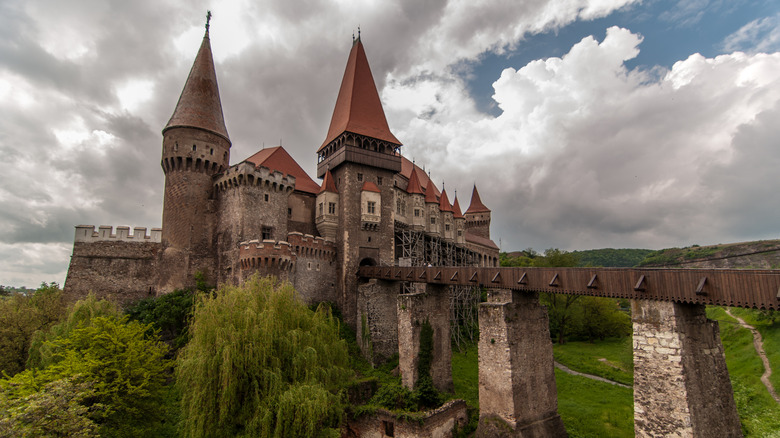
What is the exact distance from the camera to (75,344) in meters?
15.2

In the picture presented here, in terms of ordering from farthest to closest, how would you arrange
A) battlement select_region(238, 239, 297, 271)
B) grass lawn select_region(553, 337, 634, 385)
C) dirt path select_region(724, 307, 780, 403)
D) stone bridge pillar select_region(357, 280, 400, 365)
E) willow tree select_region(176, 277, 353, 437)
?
grass lawn select_region(553, 337, 634, 385), stone bridge pillar select_region(357, 280, 400, 365), battlement select_region(238, 239, 297, 271), dirt path select_region(724, 307, 780, 403), willow tree select_region(176, 277, 353, 437)

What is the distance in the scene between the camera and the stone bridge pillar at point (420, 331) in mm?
20828

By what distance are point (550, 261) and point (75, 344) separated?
4633 cm

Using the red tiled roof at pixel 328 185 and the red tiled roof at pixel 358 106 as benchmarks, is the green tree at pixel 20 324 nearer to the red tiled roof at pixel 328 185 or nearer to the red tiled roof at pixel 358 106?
the red tiled roof at pixel 328 185

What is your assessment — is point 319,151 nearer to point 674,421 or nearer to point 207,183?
point 207,183

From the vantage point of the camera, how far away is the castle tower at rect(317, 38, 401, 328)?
3030cm

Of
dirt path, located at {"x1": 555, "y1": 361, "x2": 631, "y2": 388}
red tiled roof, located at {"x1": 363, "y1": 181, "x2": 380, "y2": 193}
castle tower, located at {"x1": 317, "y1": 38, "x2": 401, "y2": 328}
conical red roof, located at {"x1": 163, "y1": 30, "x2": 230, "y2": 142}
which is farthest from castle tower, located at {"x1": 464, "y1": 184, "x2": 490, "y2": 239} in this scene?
conical red roof, located at {"x1": 163, "y1": 30, "x2": 230, "y2": 142}

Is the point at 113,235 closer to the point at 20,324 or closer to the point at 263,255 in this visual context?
the point at 20,324

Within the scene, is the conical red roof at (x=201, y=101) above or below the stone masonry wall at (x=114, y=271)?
above

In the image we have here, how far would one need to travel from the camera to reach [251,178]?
27.8 meters

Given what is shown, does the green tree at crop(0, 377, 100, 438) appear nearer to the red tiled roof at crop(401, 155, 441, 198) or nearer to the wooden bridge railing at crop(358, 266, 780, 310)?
the wooden bridge railing at crop(358, 266, 780, 310)

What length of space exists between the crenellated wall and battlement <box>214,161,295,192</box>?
6.58 metres

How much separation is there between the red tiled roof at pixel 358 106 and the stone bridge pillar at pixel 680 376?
1029 inches

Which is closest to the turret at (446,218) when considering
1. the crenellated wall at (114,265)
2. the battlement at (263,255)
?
the battlement at (263,255)
